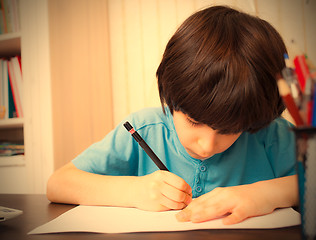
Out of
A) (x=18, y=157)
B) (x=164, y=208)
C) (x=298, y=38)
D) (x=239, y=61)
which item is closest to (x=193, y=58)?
(x=239, y=61)

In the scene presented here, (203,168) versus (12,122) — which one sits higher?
(12,122)

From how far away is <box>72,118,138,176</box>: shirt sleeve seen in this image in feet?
2.09

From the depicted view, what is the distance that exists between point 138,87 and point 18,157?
0.59 m

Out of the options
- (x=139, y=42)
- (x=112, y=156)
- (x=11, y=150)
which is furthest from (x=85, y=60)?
(x=112, y=156)

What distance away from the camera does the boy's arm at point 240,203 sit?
14.8 inches

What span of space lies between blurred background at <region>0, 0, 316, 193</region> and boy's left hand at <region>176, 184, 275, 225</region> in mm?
733

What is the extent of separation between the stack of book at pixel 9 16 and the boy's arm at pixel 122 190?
32.8 inches

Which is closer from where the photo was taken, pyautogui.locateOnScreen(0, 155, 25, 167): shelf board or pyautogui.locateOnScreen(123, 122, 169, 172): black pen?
pyautogui.locateOnScreen(123, 122, 169, 172): black pen

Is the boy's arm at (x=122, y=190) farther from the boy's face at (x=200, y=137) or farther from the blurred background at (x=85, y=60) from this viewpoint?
the blurred background at (x=85, y=60)

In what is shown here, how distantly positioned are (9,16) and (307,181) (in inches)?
50.6

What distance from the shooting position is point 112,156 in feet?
2.14

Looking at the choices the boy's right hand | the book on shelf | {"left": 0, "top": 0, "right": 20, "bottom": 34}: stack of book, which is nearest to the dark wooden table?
the boy's right hand

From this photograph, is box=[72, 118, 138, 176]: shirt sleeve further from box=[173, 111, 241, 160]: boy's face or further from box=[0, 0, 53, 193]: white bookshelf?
box=[0, 0, 53, 193]: white bookshelf

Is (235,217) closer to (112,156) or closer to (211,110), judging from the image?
(211,110)
